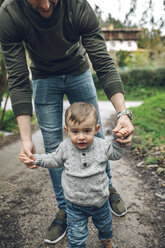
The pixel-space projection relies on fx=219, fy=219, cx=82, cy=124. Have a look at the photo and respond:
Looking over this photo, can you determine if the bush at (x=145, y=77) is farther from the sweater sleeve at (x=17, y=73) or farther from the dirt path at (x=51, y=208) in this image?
the sweater sleeve at (x=17, y=73)

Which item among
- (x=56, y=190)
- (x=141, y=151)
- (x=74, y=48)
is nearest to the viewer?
(x=74, y=48)

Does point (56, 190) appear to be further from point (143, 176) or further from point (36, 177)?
point (143, 176)

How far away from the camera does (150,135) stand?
15.1 ft

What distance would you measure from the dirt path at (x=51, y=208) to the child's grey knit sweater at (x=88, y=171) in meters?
0.67

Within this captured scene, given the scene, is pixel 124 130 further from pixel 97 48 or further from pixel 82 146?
pixel 97 48

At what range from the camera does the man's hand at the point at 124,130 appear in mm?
1405

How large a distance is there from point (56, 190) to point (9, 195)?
977 mm

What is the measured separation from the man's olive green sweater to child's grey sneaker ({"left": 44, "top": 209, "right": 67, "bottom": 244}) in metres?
1.06

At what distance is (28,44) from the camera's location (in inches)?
69.2

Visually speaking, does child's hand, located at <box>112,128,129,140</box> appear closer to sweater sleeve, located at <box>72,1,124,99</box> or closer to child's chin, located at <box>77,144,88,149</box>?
child's chin, located at <box>77,144,88,149</box>

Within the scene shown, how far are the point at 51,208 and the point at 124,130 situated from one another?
4.90ft

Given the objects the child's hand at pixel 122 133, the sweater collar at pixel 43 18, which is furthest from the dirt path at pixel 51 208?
the sweater collar at pixel 43 18

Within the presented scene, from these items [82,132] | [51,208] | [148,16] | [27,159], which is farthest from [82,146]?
[148,16]

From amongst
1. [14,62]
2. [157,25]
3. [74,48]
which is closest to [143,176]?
[74,48]
